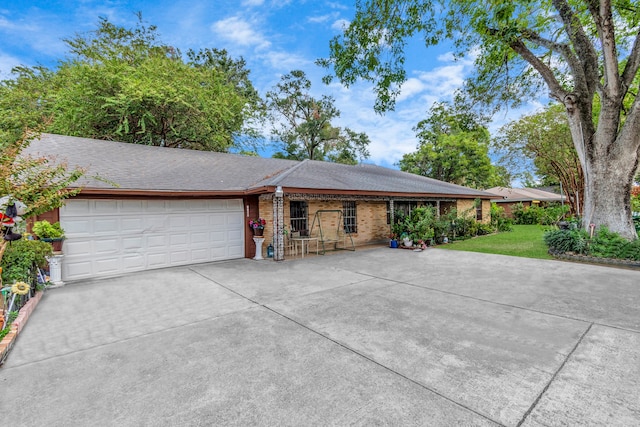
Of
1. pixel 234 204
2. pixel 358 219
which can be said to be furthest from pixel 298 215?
pixel 358 219

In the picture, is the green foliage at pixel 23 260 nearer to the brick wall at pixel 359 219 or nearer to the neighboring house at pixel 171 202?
the neighboring house at pixel 171 202

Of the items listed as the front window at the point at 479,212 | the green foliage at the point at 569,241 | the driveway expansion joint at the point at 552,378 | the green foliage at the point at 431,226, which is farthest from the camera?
the front window at the point at 479,212

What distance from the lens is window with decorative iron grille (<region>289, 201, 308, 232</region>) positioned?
1052 cm

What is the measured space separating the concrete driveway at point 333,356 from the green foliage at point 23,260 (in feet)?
2.05

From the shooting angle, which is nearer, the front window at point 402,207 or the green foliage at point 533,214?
the front window at point 402,207

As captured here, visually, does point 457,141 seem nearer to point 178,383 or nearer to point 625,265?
point 625,265

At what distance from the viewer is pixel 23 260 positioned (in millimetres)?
5168

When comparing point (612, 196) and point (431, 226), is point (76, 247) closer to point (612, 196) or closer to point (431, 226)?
point (431, 226)

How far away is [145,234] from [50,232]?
6.37 feet

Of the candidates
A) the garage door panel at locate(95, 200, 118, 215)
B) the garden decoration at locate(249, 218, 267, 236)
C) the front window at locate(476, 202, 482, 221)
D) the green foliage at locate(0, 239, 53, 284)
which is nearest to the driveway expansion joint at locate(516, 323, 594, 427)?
the green foliage at locate(0, 239, 53, 284)

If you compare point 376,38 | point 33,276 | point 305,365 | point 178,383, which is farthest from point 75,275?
point 376,38

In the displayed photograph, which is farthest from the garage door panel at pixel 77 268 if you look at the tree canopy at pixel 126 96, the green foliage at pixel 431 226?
the green foliage at pixel 431 226

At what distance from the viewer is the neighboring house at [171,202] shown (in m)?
6.99

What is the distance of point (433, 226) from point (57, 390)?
39.3 feet
